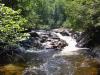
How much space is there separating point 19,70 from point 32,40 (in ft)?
51.5

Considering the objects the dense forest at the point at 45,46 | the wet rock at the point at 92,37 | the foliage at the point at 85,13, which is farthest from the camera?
the wet rock at the point at 92,37

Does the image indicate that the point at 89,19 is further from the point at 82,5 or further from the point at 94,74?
the point at 94,74

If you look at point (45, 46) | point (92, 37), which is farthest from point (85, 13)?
point (45, 46)

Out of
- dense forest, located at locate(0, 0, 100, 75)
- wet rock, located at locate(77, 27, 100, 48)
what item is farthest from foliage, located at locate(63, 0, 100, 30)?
wet rock, located at locate(77, 27, 100, 48)

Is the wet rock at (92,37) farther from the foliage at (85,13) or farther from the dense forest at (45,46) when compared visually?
the foliage at (85,13)

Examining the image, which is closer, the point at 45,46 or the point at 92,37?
the point at 92,37

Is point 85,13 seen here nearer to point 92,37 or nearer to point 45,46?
point 92,37

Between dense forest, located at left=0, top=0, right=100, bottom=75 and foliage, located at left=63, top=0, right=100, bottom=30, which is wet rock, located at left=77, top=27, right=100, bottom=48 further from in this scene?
foliage, located at left=63, top=0, right=100, bottom=30

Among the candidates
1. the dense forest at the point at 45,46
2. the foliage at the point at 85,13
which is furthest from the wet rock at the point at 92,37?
the foliage at the point at 85,13

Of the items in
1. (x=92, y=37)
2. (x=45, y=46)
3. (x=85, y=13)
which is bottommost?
(x=45, y=46)

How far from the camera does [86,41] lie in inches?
1316

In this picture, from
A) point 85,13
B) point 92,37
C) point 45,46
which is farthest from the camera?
point 45,46

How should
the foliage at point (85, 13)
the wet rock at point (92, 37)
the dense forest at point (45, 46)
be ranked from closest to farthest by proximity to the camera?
the dense forest at point (45, 46) < the foliage at point (85, 13) < the wet rock at point (92, 37)

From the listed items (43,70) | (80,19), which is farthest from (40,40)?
(43,70)
